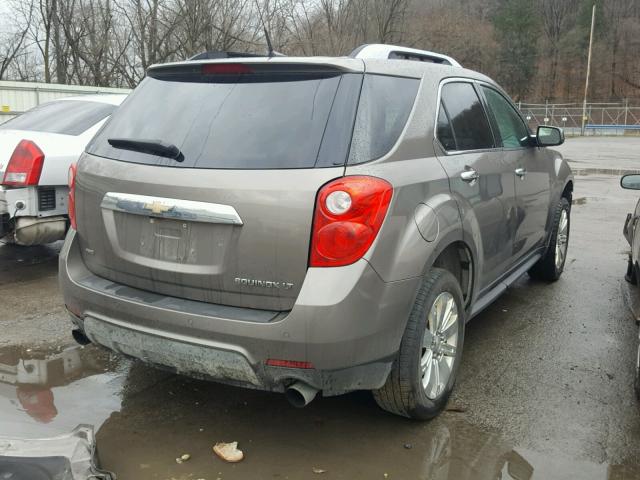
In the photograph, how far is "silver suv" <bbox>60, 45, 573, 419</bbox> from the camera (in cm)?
251

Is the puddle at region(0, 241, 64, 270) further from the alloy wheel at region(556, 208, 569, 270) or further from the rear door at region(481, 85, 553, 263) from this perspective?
the alloy wheel at region(556, 208, 569, 270)

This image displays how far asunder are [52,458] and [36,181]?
3319mm

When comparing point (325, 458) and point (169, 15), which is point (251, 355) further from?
point (169, 15)

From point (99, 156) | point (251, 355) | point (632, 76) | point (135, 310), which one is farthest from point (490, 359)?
point (632, 76)

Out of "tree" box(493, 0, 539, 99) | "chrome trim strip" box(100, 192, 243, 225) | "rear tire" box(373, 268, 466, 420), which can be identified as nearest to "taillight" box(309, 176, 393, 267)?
"chrome trim strip" box(100, 192, 243, 225)

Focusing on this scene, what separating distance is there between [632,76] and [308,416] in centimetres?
8246

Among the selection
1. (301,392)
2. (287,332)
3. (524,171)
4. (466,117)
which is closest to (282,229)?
(287,332)

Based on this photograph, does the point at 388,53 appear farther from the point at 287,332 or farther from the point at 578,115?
the point at 578,115

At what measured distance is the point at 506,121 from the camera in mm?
4387

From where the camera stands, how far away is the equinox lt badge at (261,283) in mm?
2523

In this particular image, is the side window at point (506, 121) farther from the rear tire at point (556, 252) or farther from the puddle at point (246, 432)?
the puddle at point (246, 432)

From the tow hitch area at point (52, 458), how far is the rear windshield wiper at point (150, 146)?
1.27 metres

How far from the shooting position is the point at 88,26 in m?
31.0

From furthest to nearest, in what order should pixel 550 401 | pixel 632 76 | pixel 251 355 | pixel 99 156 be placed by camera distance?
1. pixel 632 76
2. pixel 550 401
3. pixel 99 156
4. pixel 251 355
